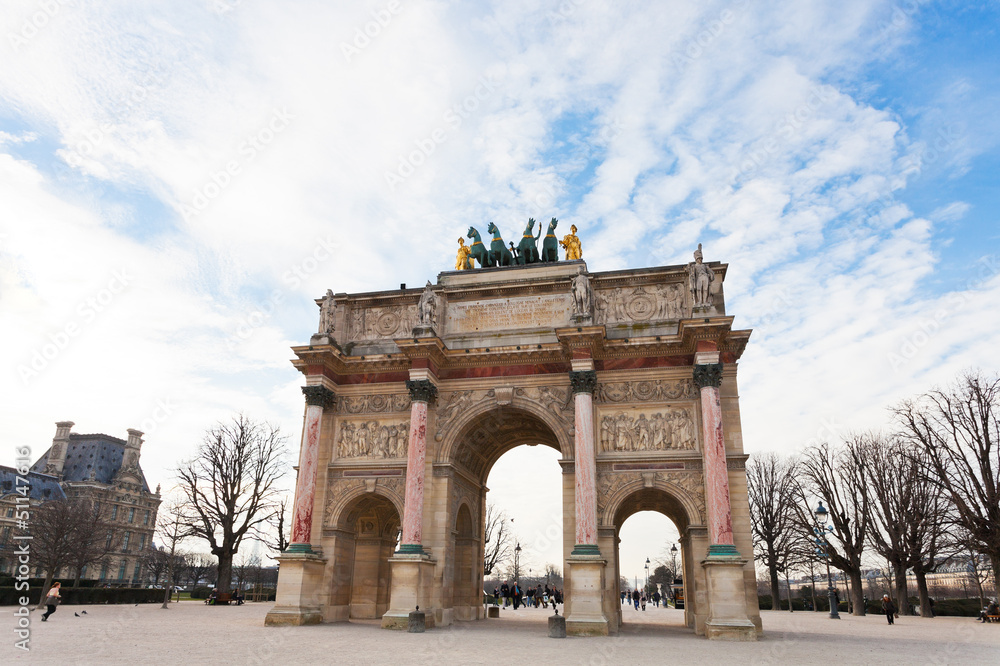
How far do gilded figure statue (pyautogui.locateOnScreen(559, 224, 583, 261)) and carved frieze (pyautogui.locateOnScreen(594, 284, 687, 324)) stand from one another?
8.36 feet

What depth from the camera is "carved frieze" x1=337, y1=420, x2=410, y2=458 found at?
24172 millimetres

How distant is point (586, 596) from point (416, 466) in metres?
7.13

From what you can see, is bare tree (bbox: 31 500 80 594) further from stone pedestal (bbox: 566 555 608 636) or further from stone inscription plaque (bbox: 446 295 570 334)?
stone pedestal (bbox: 566 555 608 636)

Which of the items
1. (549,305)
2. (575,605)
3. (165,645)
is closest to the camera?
(165,645)

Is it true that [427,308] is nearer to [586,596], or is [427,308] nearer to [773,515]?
[586,596]

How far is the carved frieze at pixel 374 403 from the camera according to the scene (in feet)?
81.2

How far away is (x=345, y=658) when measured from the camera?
39.1ft

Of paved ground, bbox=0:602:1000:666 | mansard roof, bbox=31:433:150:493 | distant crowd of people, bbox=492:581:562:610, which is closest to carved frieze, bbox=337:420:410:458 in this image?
paved ground, bbox=0:602:1000:666

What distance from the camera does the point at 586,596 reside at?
19641 millimetres

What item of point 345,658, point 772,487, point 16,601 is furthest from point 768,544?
point 16,601

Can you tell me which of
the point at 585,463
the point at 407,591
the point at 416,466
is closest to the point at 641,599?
the point at 585,463

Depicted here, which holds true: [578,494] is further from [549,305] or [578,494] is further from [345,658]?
[345,658]

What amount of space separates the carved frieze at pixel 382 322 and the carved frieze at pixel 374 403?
2.43 metres

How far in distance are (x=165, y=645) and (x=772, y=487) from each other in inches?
1672
